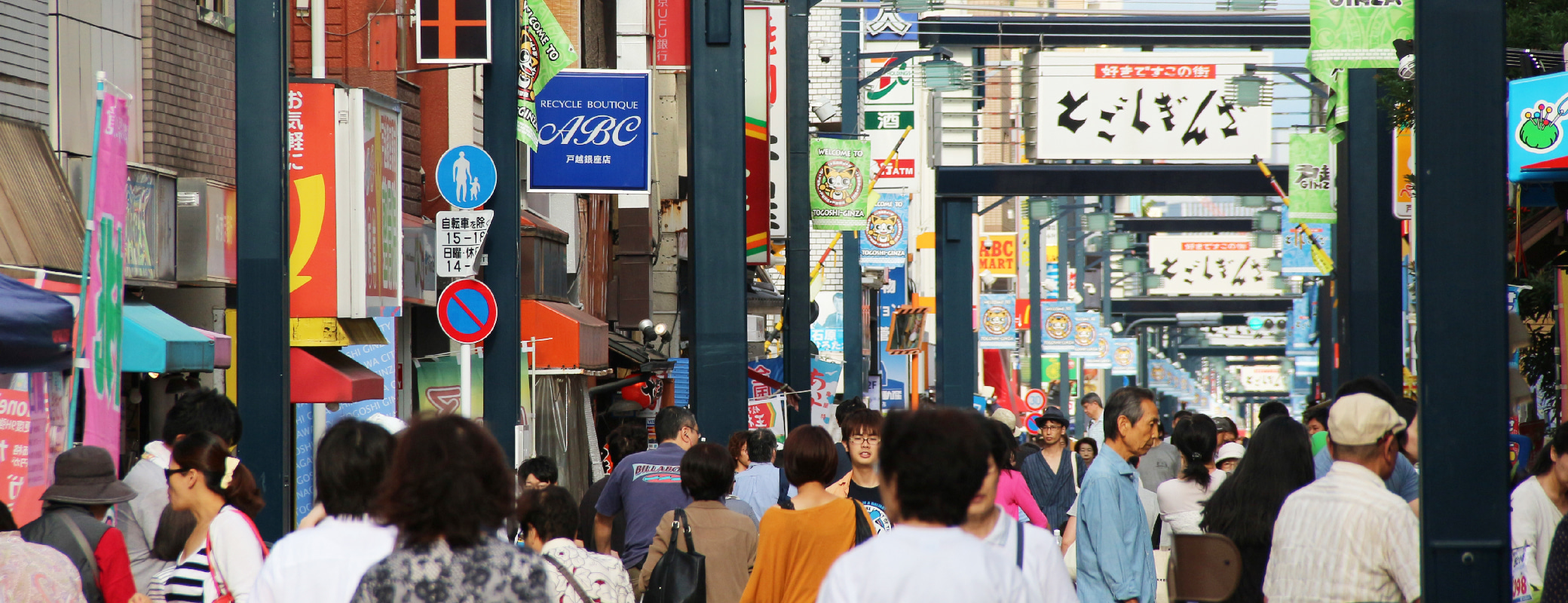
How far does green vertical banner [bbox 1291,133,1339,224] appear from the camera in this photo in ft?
65.7

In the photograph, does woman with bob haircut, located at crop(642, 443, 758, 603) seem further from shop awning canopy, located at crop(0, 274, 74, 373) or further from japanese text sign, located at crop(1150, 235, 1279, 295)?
japanese text sign, located at crop(1150, 235, 1279, 295)

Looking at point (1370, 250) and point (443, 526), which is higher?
point (1370, 250)

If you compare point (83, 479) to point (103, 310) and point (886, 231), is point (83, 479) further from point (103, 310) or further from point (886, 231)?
point (886, 231)

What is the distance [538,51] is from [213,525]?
35.7 ft

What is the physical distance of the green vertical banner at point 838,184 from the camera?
2456 cm

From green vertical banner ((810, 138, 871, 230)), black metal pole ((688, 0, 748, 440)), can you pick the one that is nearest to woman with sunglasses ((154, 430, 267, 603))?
black metal pole ((688, 0, 748, 440))

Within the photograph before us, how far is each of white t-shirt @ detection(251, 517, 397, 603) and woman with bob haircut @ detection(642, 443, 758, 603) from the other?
121 inches

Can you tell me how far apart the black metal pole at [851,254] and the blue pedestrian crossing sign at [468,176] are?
1434 cm

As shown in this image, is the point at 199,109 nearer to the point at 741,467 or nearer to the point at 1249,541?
the point at 741,467

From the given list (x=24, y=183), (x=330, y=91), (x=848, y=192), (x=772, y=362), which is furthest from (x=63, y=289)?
(x=772, y=362)

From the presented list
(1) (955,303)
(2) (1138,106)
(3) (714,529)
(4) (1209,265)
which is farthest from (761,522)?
(4) (1209,265)

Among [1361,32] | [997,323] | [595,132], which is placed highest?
[1361,32]

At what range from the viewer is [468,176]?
521 inches

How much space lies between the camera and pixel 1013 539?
400 cm
